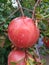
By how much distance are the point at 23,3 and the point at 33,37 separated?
0.55 meters

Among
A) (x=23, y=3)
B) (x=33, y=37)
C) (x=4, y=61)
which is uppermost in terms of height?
(x=33, y=37)

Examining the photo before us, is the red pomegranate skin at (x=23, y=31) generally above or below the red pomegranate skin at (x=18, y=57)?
above

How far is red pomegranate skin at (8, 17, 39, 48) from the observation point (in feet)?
2.06

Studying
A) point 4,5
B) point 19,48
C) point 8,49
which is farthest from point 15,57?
point 4,5

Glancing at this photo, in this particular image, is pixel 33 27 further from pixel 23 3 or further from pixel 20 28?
pixel 23 3

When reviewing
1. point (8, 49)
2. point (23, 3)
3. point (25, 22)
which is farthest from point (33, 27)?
point (23, 3)

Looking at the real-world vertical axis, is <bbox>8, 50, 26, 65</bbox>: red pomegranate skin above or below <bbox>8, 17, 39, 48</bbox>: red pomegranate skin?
below

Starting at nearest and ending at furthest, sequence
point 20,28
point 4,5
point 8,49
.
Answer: point 20,28
point 8,49
point 4,5

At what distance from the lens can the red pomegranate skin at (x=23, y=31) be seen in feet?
2.06

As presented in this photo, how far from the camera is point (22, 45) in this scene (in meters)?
0.65

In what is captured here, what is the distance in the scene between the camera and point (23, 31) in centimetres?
63

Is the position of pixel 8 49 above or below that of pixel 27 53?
below

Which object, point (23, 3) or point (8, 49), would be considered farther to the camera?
point (23, 3)

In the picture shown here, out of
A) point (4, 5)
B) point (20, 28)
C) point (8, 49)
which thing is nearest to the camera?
point (20, 28)
